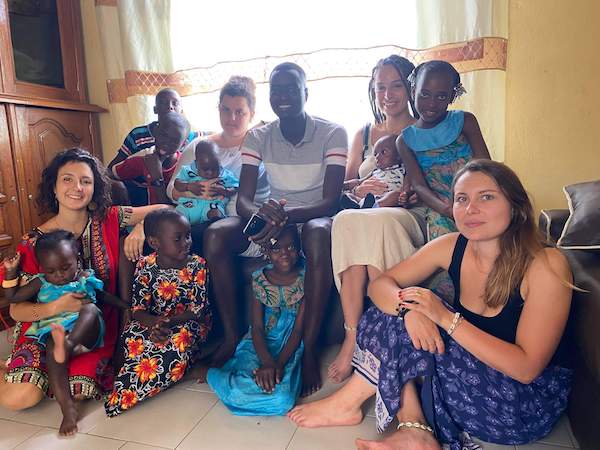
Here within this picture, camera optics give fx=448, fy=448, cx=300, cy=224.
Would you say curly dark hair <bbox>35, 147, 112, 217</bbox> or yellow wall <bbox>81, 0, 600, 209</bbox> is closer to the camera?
curly dark hair <bbox>35, 147, 112, 217</bbox>

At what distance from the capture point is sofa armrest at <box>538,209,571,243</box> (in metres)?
1.47

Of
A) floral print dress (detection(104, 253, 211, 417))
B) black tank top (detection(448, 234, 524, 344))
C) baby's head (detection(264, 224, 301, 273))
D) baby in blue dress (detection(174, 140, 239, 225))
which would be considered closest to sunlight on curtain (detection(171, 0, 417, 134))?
baby in blue dress (detection(174, 140, 239, 225))

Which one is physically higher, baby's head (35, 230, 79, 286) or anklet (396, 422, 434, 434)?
baby's head (35, 230, 79, 286)

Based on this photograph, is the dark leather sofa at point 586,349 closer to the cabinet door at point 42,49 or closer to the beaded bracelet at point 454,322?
the beaded bracelet at point 454,322

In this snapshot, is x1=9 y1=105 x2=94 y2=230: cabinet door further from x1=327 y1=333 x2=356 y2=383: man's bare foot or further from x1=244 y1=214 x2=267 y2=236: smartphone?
x1=327 y1=333 x2=356 y2=383: man's bare foot

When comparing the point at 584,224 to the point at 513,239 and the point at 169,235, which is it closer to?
the point at 513,239

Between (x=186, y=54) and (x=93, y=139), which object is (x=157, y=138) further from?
(x=93, y=139)

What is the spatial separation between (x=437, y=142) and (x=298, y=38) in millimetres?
1216

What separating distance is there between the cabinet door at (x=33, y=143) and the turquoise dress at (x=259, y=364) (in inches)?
62.7

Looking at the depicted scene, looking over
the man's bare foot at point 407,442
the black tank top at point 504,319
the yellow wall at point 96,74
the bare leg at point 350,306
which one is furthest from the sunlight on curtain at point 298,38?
the man's bare foot at point 407,442

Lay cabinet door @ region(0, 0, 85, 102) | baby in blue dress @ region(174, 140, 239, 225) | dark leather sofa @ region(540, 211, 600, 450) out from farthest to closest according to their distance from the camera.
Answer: cabinet door @ region(0, 0, 85, 102) < baby in blue dress @ region(174, 140, 239, 225) < dark leather sofa @ region(540, 211, 600, 450)

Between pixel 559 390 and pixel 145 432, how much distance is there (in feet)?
3.94

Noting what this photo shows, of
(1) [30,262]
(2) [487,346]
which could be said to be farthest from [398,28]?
(1) [30,262]

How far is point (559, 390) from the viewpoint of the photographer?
120 cm
